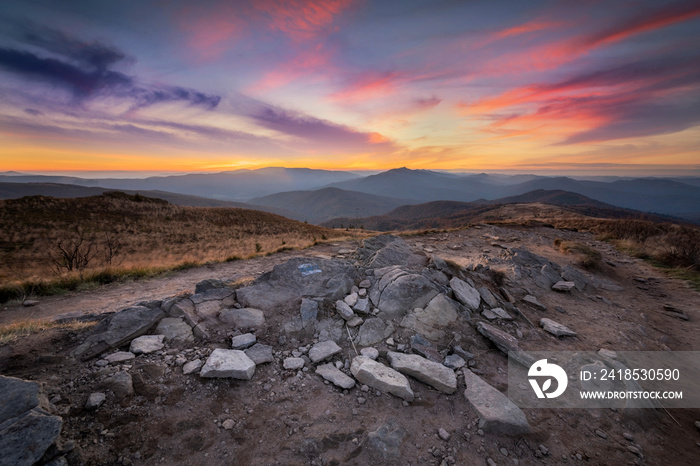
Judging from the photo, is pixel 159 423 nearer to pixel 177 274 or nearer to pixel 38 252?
pixel 177 274

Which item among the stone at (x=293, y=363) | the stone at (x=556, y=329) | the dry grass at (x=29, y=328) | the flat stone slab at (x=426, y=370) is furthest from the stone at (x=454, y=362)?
the dry grass at (x=29, y=328)

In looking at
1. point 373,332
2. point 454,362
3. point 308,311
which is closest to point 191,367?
point 308,311

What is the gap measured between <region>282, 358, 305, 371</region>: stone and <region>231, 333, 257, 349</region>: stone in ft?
2.92

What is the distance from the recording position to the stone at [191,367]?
427 centimetres

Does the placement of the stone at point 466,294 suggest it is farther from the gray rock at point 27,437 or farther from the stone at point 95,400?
the gray rock at point 27,437

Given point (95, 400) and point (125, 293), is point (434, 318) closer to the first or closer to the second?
point (95, 400)

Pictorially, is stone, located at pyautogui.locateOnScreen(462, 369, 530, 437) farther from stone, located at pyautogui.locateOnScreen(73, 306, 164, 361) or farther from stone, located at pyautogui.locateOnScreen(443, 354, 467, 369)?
stone, located at pyautogui.locateOnScreen(73, 306, 164, 361)

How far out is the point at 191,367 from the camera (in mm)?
4332

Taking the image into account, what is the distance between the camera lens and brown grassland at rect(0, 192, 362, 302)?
1020 centimetres

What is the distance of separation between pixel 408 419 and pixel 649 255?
60.0 feet

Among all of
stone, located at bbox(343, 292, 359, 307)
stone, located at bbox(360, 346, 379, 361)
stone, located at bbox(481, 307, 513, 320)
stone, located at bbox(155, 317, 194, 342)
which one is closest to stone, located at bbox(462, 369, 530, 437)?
stone, located at bbox(360, 346, 379, 361)

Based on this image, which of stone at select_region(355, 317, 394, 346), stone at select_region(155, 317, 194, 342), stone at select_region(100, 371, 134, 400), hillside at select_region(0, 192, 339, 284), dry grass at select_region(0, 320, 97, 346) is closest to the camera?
stone at select_region(100, 371, 134, 400)

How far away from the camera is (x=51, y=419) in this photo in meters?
2.82

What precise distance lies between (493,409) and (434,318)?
2237mm
